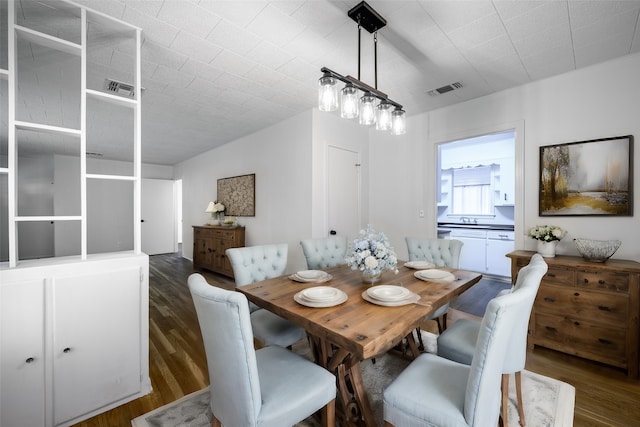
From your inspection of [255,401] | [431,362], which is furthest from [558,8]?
[255,401]

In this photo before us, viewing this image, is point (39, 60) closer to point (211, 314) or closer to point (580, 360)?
point (211, 314)

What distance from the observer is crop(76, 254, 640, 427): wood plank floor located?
1718 millimetres

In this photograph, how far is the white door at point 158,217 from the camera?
743 centimetres

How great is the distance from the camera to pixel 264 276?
2.34 m

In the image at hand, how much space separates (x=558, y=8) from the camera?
185 centimetres

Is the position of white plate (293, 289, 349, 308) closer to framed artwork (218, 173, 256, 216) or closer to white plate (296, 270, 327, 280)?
white plate (296, 270, 327, 280)

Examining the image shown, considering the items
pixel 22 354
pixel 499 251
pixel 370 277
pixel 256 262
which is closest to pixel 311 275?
pixel 370 277

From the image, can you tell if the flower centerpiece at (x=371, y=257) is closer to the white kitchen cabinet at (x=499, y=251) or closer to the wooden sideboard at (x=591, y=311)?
the wooden sideboard at (x=591, y=311)

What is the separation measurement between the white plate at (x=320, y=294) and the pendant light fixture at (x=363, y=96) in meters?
1.14

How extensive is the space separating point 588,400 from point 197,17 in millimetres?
3740

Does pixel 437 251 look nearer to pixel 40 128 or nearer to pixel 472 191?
pixel 40 128

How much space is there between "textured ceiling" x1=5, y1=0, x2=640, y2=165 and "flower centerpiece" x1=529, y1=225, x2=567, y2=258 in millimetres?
1553

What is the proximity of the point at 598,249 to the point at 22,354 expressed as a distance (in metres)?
4.15

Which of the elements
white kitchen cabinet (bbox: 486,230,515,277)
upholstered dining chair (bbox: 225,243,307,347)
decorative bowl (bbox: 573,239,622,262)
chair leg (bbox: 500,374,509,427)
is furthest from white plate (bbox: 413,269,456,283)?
white kitchen cabinet (bbox: 486,230,515,277)
